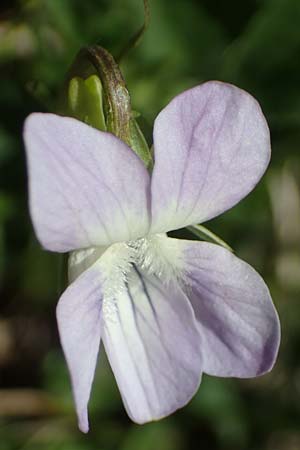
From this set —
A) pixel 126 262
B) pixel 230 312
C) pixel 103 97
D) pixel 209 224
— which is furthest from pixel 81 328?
pixel 209 224

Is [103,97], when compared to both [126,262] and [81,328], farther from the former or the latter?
[81,328]

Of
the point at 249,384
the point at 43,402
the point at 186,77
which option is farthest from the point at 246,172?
the point at 249,384

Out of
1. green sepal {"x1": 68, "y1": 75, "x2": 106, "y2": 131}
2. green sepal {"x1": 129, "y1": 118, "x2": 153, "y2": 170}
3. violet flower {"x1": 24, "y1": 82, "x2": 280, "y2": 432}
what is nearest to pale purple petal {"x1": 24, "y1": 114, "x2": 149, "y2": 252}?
violet flower {"x1": 24, "y1": 82, "x2": 280, "y2": 432}

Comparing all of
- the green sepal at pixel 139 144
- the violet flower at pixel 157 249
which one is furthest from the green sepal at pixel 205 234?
the green sepal at pixel 139 144

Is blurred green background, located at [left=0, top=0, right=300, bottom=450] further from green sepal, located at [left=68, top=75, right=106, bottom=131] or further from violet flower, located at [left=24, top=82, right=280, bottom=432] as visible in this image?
violet flower, located at [left=24, top=82, right=280, bottom=432]

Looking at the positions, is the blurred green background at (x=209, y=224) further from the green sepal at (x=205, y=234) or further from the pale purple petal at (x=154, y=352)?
the pale purple petal at (x=154, y=352)

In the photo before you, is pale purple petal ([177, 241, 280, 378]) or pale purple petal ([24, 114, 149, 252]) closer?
pale purple petal ([24, 114, 149, 252])
